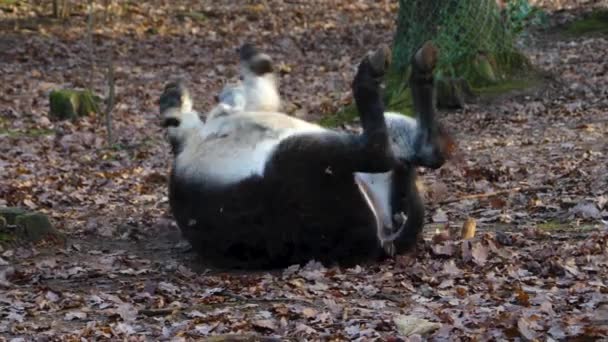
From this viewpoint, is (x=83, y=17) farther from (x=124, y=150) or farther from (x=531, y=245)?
(x=531, y=245)

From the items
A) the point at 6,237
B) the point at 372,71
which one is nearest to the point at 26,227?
the point at 6,237

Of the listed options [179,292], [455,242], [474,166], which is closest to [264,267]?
[179,292]

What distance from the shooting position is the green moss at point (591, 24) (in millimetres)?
17750

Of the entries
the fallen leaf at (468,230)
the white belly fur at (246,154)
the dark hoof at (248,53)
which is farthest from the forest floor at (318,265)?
the dark hoof at (248,53)

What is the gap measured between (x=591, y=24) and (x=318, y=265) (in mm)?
12803

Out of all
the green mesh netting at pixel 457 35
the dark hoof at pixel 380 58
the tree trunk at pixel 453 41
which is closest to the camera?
the dark hoof at pixel 380 58

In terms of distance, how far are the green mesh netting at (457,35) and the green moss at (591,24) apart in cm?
517

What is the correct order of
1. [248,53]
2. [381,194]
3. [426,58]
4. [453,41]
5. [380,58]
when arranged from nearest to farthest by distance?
[380,58] < [426,58] < [381,194] < [248,53] < [453,41]

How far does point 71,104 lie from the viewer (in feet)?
44.6

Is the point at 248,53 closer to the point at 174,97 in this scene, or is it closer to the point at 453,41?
the point at 174,97

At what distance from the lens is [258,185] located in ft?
20.1

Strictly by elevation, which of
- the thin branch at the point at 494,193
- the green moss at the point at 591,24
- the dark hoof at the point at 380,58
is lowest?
the thin branch at the point at 494,193

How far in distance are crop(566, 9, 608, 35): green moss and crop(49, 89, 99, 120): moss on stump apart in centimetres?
763

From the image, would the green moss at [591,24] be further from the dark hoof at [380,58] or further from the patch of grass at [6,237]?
the dark hoof at [380,58]
